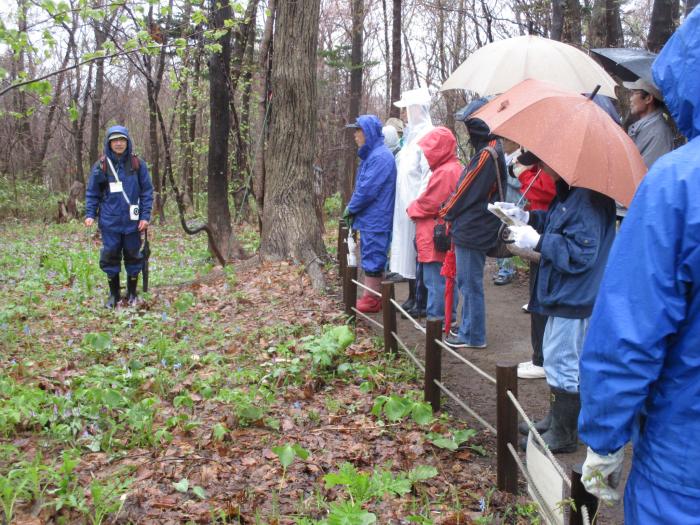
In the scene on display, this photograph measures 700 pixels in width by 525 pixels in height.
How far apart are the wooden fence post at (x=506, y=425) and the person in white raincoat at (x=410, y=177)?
3.21m

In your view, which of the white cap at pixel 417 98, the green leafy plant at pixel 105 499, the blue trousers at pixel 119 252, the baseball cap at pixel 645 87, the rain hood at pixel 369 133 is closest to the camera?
the green leafy plant at pixel 105 499

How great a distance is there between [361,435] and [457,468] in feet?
2.41

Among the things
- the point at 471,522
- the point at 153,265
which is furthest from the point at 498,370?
the point at 153,265

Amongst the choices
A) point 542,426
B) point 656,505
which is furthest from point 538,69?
point 656,505

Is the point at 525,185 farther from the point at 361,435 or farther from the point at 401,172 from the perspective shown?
the point at 361,435

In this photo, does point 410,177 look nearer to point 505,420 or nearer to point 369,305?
point 369,305

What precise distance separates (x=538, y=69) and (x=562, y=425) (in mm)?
3381

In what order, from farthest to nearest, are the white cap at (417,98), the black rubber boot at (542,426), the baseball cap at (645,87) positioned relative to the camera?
the white cap at (417,98)
the baseball cap at (645,87)
the black rubber boot at (542,426)

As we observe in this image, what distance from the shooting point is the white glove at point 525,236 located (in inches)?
145

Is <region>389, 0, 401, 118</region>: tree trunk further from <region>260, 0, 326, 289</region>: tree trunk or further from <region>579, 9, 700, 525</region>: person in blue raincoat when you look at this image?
<region>579, 9, 700, 525</region>: person in blue raincoat

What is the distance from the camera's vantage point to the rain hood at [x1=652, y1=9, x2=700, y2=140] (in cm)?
173

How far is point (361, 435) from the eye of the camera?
4.29 meters

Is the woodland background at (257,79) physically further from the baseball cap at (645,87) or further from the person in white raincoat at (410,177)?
the baseball cap at (645,87)

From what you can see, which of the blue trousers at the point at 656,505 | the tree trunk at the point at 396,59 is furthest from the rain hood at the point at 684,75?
the tree trunk at the point at 396,59
